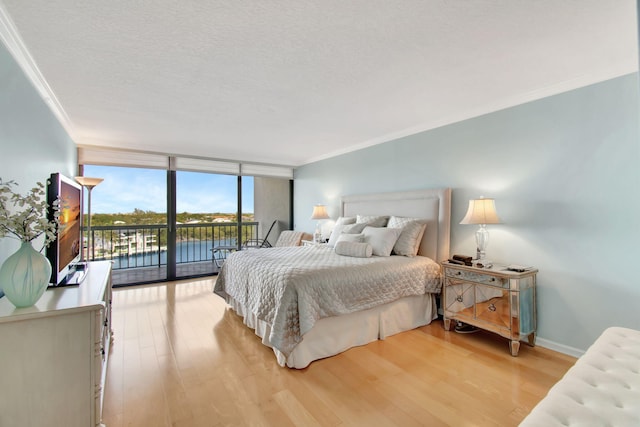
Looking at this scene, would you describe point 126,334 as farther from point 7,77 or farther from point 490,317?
point 490,317

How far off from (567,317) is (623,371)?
4.70 ft

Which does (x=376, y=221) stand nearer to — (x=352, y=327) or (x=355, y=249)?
(x=355, y=249)

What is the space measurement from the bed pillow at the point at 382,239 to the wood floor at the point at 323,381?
90 centimetres

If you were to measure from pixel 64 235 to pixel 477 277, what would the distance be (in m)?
3.39

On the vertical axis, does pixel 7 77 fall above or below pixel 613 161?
above

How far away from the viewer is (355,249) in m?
3.19

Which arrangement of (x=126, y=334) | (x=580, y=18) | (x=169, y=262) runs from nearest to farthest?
(x=580, y=18) → (x=126, y=334) → (x=169, y=262)

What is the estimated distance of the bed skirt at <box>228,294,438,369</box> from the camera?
2.32m

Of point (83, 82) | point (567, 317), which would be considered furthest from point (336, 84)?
point (567, 317)

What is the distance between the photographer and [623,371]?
1.27 metres


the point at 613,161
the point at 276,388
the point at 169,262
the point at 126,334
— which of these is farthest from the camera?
the point at 169,262

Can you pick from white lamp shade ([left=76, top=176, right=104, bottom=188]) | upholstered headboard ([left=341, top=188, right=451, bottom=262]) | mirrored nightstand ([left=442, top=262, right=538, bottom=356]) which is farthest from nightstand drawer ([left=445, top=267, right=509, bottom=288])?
white lamp shade ([left=76, top=176, right=104, bottom=188])

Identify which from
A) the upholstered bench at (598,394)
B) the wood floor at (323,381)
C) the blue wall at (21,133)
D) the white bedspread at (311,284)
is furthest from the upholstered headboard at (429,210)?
the blue wall at (21,133)

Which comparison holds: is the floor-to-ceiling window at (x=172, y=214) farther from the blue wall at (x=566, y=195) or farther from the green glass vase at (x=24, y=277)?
the blue wall at (x=566, y=195)
